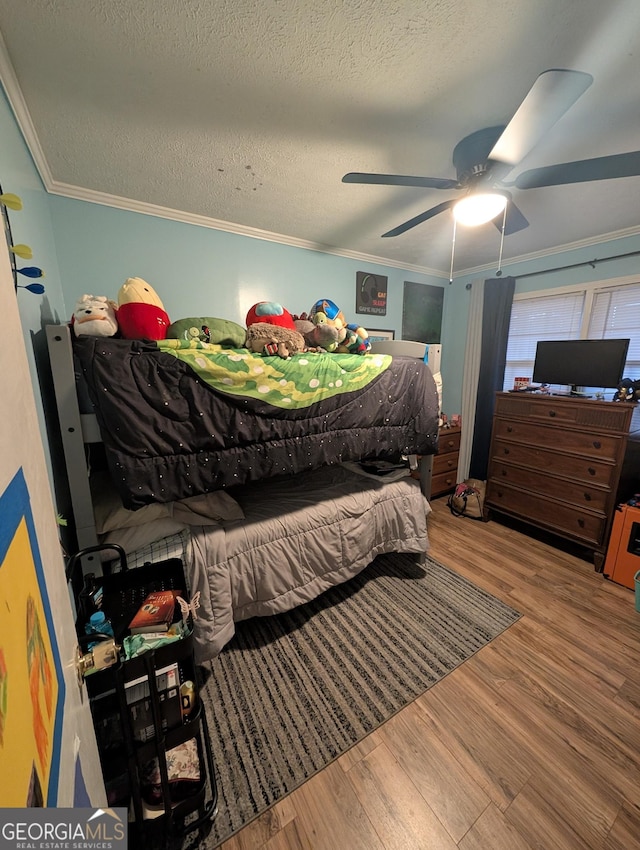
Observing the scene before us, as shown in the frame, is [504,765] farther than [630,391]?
No

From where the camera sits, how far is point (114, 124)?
1.23 m

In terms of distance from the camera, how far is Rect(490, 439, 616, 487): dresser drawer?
212 cm

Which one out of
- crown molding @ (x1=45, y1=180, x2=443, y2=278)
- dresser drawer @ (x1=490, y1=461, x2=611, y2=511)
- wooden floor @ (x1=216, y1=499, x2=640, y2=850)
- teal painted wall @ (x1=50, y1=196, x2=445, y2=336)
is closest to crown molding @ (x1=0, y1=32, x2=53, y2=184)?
crown molding @ (x1=45, y1=180, x2=443, y2=278)

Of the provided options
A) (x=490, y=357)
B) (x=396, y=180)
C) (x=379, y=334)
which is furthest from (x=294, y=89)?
(x=490, y=357)

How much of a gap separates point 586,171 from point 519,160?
26 centimetres

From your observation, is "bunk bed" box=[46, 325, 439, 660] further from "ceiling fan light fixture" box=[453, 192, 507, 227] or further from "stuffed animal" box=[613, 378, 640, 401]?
"stuffed animal" box=[613, 378, 640, 401]

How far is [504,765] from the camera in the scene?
1.11 metres

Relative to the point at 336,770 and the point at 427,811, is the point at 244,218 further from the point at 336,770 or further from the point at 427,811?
the point at 427,811

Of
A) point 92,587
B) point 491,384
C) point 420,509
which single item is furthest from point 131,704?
point 491,384

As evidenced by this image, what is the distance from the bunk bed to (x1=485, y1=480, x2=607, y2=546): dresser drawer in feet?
3.73

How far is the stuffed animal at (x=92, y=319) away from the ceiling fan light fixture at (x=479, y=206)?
1.61 meters

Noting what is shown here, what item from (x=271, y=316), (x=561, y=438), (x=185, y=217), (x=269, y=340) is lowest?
(x=561, y=438)

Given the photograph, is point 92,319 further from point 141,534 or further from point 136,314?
point 141,534

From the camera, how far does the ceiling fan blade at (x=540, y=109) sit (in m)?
0.80
